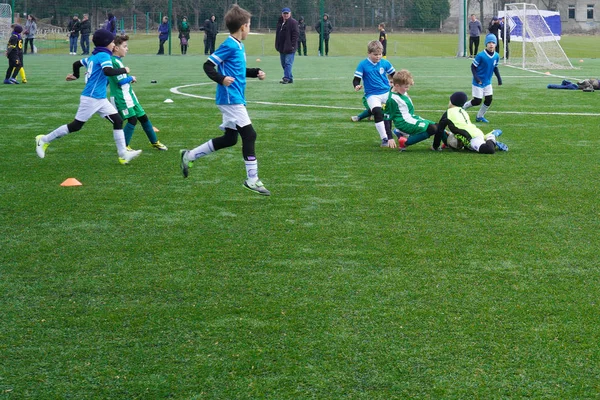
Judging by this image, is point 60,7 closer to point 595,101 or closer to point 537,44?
point 537,44

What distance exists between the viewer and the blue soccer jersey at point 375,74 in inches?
491

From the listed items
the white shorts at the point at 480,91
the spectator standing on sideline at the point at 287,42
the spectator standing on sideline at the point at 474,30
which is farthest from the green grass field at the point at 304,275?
the spectator standing on sideline at the point at 474,30

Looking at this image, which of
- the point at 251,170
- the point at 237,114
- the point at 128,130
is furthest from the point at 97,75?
the point at 251,170

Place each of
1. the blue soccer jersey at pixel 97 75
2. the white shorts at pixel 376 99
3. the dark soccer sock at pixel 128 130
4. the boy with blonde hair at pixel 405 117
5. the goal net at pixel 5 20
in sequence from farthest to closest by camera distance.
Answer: the goal net at pixel 5 20 < the white shorts at pixel 376 99 < the boy with blonde hair at pixel 405 117 < the dark soccer sock at pixel 128 130 < the blue soccer jersey at pixel 97 75

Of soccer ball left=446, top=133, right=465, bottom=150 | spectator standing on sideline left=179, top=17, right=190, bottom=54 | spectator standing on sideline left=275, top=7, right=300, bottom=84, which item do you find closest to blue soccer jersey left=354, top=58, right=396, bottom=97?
soccer ball left=446, top=133, right=465, bottom=150

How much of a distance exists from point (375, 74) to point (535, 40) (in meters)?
22.2

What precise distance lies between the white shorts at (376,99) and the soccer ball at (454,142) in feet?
4.28

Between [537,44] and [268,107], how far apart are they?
734 inches

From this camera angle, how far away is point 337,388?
155 inches

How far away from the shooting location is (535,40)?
32594 mm

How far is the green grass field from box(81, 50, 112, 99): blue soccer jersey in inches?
35.4

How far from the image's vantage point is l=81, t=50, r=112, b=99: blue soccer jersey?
1050cm

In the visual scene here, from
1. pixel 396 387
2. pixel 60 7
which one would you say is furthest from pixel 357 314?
pixel 60 7

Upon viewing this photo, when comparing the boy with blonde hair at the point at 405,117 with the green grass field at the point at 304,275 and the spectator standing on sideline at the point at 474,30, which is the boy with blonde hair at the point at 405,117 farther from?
the spectator standing on sideline at the point at 474,30
